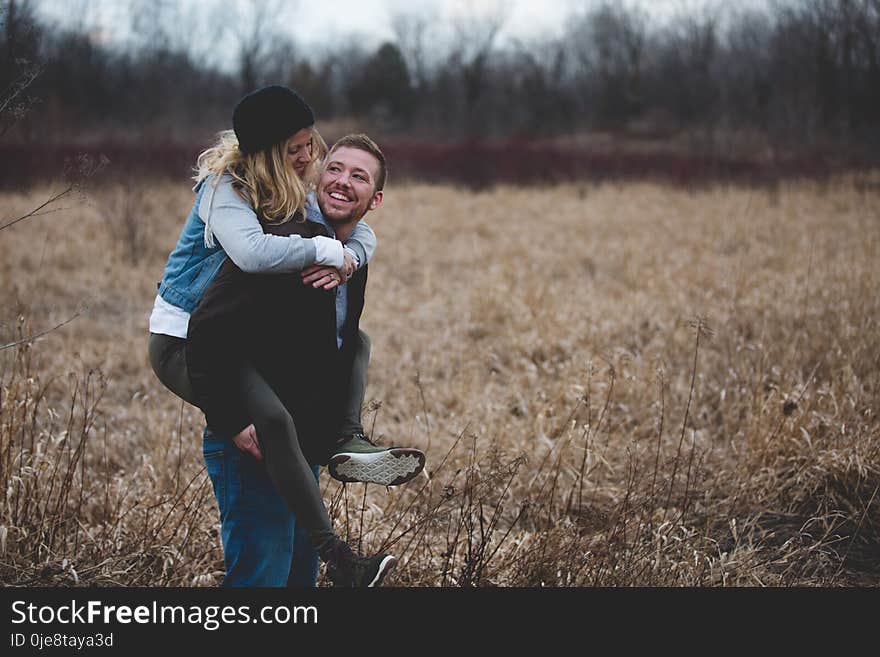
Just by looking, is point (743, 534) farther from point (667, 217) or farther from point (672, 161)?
point (672, 161)

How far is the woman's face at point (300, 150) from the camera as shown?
194cm

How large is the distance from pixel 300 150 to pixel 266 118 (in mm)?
124

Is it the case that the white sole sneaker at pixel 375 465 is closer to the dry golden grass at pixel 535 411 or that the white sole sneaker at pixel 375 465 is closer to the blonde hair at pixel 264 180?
the dry golden grass at pixel 535 411

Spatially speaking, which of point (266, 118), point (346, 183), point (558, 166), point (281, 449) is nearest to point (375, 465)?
point (281, 449)

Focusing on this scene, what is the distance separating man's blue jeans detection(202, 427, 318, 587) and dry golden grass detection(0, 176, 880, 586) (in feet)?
1.61

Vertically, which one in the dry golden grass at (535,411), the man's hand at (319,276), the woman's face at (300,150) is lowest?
the dry golden grass at (535,411)

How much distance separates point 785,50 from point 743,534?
24160 millimetres

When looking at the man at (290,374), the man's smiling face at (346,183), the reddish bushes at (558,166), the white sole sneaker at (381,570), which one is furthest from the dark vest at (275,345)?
the reddish bushes at (558,166)

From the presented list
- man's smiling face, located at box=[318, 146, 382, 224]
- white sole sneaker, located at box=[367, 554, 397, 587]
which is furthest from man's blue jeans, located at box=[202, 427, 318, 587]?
man's smiling face, located at box=[318, 146, 382, 224]

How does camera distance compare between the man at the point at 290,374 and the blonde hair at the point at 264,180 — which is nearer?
the man at the point at 290,374

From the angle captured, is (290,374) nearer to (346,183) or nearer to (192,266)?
(192,266)

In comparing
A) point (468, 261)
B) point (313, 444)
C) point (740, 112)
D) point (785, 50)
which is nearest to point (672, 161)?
point (785, 50)

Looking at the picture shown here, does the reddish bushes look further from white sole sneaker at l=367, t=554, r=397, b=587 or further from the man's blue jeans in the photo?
white sole sneaker at l=367, t=554, r=397, b=587

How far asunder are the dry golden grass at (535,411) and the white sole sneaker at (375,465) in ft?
1.28
